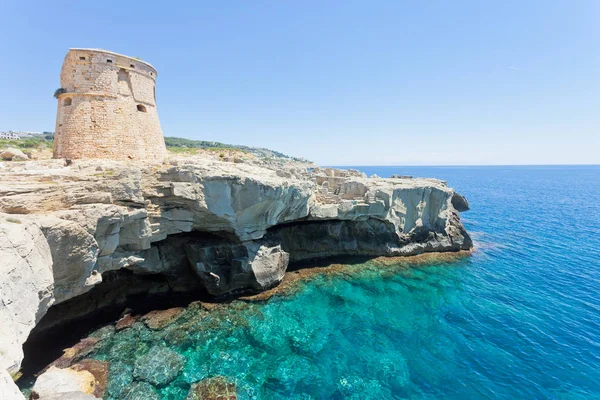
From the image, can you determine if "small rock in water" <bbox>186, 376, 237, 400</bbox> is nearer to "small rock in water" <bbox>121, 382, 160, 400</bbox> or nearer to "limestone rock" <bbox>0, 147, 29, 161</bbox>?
"small rock in water" <bbox>121, 382, 160, 400</bbox>

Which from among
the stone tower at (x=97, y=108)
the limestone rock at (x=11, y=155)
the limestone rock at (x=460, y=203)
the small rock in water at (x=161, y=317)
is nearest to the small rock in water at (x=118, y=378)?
the small rock in water at (x=161, y=317)

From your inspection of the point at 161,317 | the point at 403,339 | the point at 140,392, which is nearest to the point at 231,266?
the point at 161,317

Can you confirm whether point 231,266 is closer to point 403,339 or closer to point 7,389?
point 403,339

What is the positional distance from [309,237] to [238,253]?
25.0 ft

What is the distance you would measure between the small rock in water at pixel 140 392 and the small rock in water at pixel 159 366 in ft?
0.86

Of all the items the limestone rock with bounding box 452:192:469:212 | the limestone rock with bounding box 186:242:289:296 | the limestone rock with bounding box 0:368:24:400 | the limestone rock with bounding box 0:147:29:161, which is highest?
the limestone rock with bounding box 0:147:29:161

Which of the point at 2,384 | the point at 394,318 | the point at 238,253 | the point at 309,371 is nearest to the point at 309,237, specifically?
the point at 238,253

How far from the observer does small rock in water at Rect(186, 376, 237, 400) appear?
416 inches

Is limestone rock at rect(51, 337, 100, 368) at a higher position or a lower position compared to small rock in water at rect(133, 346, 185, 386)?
higher

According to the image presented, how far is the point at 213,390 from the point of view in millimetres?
10859

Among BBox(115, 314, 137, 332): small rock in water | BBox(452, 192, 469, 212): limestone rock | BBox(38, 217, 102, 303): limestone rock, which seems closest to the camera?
BBox(38, 217, 102, 303): limestone rock

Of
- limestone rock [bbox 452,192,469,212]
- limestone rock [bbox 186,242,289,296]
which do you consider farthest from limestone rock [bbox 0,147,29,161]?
limestone rock [bbox 452,192,469,212]

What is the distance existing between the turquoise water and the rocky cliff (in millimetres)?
3096

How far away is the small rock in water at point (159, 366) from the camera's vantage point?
1140 centimetres
